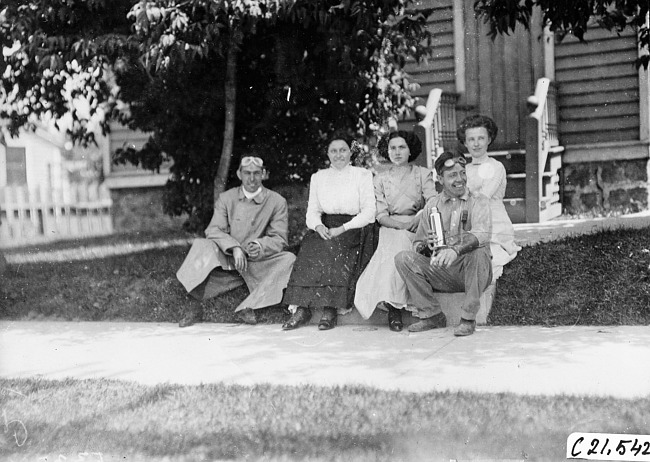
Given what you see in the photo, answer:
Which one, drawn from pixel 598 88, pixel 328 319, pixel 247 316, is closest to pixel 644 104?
pixel 598 88

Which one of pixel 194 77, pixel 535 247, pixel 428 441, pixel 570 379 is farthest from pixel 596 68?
pixel 428 441

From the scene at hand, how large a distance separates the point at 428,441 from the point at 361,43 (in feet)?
14.5

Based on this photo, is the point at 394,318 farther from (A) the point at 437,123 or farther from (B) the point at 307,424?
(A) the point at 437,123

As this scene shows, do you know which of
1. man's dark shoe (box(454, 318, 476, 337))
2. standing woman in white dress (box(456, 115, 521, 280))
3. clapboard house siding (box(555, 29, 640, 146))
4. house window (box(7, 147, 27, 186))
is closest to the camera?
man's dark shoe (box(454, 318, 476, 337))

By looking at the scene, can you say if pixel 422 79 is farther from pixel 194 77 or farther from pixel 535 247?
pixel 535 247

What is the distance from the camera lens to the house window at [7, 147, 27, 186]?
12.9 metres

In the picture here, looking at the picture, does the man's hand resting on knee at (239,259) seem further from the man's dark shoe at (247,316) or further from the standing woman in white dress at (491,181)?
the standing woman in white dress at (491,181)

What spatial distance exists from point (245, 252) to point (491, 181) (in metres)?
2.02

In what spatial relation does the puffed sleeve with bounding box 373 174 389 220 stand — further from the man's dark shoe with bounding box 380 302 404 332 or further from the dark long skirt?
the man's dark shoe with bounding box 380 302 404 332

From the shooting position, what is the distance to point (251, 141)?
8.12m

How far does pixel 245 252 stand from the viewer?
5.77 metres

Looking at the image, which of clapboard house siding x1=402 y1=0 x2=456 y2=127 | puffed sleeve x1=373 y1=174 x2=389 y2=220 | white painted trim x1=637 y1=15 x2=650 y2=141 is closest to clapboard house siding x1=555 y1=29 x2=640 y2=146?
white painted trim x1=637 y1=15 x2=650 y2=141

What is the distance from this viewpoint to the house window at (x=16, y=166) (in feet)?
42.3

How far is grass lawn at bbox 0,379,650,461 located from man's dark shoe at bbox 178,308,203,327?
181cm
